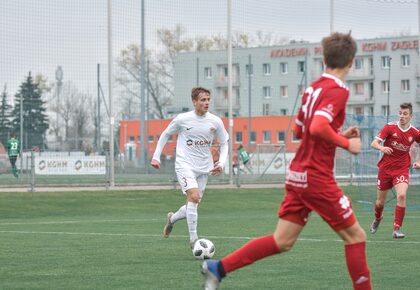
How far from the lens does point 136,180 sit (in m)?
35.4

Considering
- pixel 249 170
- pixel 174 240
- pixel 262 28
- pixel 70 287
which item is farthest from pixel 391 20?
pixel 70 287

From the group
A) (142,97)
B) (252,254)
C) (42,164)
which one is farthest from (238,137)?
(252,254)

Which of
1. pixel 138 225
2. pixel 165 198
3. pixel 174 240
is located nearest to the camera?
pixel 174 240

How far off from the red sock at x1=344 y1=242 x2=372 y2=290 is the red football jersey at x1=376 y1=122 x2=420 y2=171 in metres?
8.86

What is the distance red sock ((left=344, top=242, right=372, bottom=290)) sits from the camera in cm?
733

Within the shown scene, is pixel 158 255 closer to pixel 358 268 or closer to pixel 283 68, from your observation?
pixel 358 268

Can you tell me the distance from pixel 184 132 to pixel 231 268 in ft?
21.1

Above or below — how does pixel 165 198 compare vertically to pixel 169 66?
below

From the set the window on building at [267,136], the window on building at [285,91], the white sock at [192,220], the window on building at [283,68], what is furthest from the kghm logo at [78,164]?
the window on building at [283,68]

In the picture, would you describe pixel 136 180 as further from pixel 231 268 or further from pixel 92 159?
pixel 231 268

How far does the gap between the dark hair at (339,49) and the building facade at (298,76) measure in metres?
37.1

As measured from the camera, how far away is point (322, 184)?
7316 mm

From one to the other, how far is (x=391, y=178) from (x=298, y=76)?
75.7 m

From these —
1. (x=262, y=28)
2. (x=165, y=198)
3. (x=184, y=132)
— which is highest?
(x=262, y=28)
